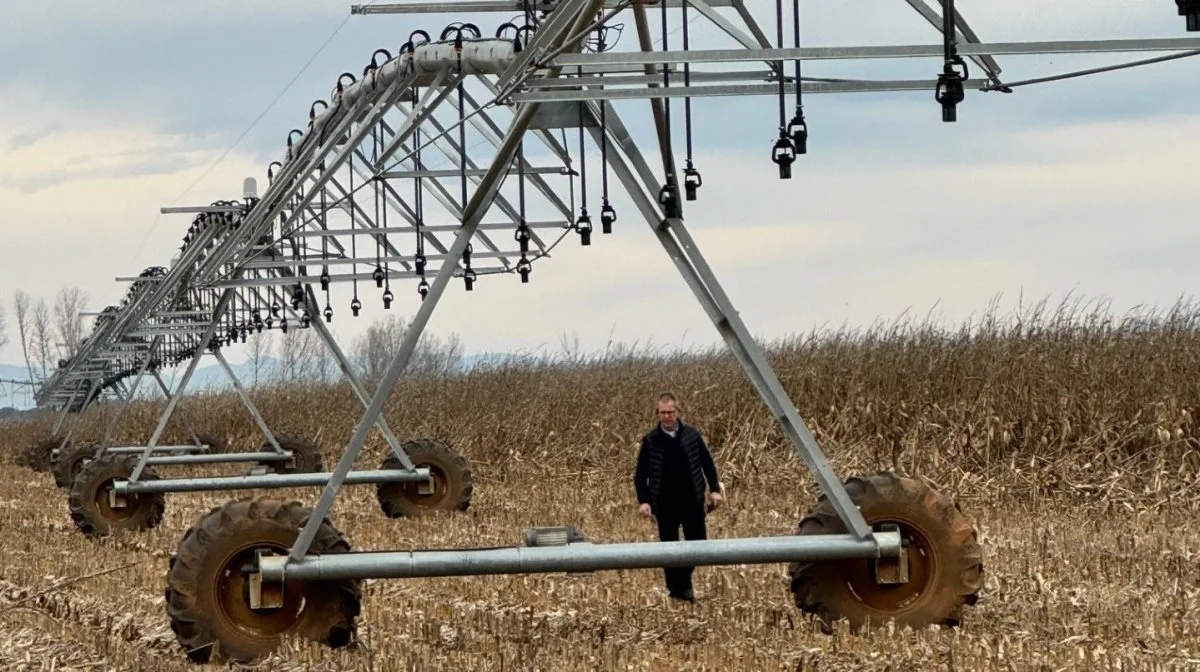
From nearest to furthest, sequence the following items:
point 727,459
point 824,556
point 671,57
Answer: point 671,57
point 824,556
point 727,459

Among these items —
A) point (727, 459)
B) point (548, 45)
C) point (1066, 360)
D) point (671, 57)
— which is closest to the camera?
point (671, 57)

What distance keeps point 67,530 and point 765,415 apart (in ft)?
22.9

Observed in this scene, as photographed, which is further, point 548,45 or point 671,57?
point 548,45

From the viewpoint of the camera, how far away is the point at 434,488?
1570 cm

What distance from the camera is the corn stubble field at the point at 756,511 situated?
7.54 meters

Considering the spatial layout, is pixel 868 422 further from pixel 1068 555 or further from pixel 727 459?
pixel 1068 555

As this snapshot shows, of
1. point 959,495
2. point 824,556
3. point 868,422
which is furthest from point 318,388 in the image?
point 824,556

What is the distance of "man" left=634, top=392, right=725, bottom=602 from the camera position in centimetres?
975

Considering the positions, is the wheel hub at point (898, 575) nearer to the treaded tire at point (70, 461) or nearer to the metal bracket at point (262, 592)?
the metal bracket at point (262, 592)

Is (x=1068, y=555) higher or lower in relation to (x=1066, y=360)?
lower

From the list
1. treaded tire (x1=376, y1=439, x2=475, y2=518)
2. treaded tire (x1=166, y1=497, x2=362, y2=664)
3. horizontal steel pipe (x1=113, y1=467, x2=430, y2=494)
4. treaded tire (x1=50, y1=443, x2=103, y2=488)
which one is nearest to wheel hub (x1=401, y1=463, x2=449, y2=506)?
treaded tire (x1=376, y1=439, x2=475, y2=518)

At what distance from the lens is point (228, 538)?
7.99m

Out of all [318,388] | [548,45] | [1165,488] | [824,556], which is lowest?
[824,556]

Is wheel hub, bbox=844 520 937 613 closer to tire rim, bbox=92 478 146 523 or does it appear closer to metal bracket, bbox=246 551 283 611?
metal bracket, bbox=246 551 283 611
